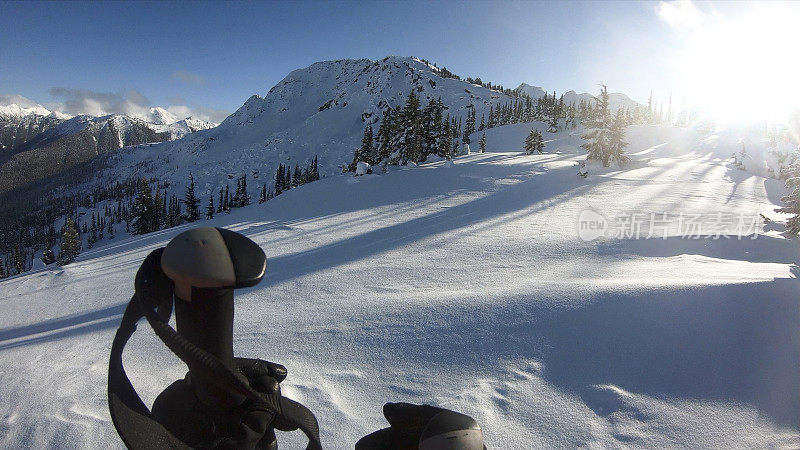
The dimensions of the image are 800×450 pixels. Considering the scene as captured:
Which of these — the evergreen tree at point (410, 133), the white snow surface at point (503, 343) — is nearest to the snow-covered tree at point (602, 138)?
the white snow surface at point (503, 343)

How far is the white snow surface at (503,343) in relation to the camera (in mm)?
2562

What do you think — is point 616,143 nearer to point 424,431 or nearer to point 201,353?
point 424,431

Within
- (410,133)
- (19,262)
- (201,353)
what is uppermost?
(410,133)

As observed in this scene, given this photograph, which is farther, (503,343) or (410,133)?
(410,133)

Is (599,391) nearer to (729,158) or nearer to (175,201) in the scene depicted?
(729,158)

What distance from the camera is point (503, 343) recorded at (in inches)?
141

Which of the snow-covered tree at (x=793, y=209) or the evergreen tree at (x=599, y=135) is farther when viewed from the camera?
the evergreen tree at (x=599, y=135)

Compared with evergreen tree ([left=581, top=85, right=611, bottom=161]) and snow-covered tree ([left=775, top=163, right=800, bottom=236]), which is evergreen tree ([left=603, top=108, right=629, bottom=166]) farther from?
snow-covered tree ([left=775, top=163, right=800, bottom=236])

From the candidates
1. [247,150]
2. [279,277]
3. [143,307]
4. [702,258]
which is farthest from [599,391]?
[247,150]

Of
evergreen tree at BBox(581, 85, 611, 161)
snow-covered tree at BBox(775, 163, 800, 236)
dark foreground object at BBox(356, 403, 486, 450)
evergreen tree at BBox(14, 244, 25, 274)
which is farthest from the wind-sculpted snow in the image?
dark foreground object at BBox(356, 403, 486, 450)

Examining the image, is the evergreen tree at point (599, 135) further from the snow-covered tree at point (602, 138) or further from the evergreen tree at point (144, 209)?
the evergreen tree at point (144, 209)

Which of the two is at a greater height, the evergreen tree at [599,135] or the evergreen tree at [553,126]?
the evergreen tree at [553,126]

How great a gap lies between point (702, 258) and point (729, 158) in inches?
1276

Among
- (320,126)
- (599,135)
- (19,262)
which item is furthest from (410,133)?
(320,126)
